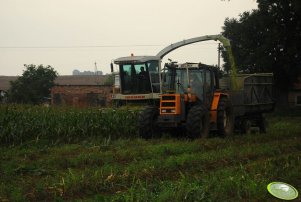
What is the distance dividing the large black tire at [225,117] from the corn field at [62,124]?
3.32m

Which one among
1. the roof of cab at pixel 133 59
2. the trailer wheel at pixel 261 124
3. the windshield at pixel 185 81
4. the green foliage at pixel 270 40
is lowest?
the trailer wheel at pixel 261 124

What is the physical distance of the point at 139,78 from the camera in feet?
71.5

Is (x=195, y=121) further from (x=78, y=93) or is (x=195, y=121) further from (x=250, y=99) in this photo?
(x=78, y=93)

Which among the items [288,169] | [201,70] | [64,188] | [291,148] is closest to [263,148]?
[291,148]

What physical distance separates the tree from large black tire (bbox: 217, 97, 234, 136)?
38289 millimetres

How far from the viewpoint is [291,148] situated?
526 inches

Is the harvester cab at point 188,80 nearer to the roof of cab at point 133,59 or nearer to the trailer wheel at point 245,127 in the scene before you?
the trailer wheel at point 245,127

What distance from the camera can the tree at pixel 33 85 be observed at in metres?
55.0

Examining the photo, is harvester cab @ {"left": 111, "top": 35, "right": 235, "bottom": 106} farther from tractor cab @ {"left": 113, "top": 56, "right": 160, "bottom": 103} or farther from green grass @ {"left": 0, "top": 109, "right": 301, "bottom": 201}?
green grass @ {"left": 0, "top": 109, "right": 301, "bottom": 201}

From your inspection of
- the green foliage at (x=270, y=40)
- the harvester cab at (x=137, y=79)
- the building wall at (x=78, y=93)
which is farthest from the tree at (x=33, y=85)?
the harvester cab at (x=137, y=79)

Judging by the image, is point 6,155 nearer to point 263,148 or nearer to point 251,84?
point 263,148

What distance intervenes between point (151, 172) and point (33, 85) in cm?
5113

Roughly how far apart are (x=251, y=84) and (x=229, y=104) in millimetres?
2634

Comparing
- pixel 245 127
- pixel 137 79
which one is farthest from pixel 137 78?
pixel 245 127
